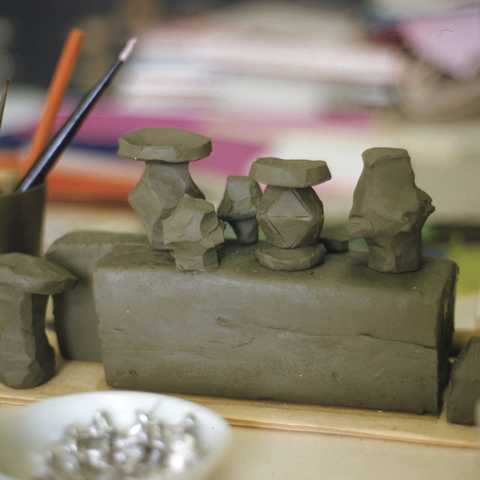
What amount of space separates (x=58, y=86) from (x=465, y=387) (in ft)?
1.44

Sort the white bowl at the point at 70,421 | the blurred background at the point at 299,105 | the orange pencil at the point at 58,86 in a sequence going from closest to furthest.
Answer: the white bowl at the point at 70,421 < the orange pencil at the point at 58,86 < the blurred background at the point at 299,105

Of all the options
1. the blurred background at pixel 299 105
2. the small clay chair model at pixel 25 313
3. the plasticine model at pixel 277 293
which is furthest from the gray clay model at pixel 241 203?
the blurred background at pixel 299 105

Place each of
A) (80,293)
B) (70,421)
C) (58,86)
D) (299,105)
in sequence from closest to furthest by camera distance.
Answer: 1. (70,421)
2. (80,293)
3. (58,86)
4. (299,105)

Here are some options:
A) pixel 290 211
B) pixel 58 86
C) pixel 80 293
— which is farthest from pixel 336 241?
pixel 58 86

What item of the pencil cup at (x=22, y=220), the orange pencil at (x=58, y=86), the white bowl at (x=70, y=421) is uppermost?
the orange pencil at (x=58, y=86)

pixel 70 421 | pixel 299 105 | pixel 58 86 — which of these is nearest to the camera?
pixel 70 421

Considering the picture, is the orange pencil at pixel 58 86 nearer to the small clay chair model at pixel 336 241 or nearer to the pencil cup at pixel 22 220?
the pencil cup at pixel 22 220

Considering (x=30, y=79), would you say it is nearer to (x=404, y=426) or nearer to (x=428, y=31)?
(x=428, y=31)

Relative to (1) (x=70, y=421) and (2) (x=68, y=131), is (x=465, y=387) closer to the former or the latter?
(1) (x=70, y=421)

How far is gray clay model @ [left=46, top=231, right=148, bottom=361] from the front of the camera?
73 cm

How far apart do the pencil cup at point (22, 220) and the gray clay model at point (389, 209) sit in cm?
26

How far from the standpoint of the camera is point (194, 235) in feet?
2.15

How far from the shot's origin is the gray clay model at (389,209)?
2.13 ft

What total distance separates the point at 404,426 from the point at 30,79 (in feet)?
5.97
